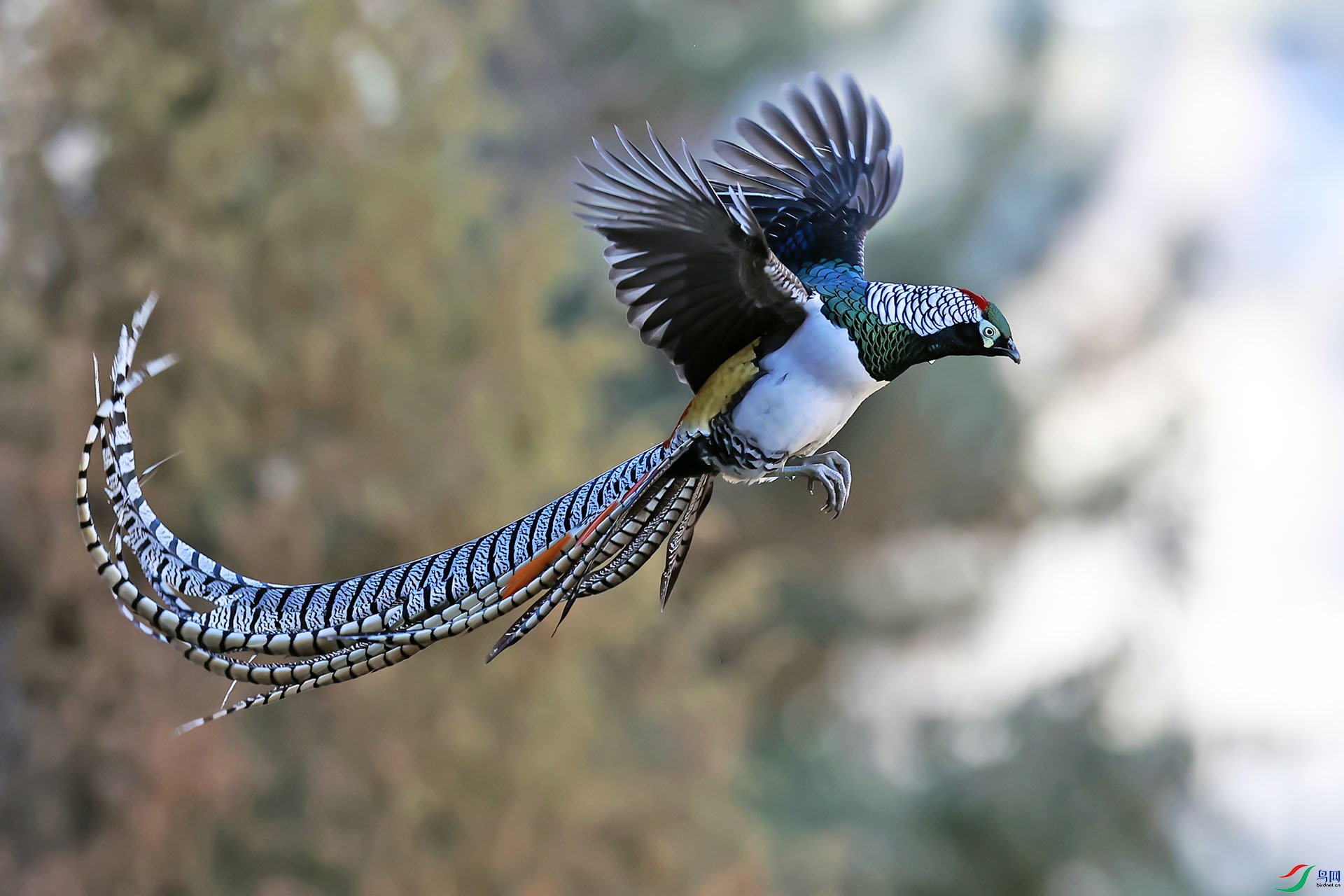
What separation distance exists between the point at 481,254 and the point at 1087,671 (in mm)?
2915

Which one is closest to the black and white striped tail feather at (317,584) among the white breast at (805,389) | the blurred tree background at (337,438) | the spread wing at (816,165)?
the white breast at (805,389)

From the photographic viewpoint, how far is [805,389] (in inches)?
38.8

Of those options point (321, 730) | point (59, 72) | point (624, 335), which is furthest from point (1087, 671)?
point (59, 72)

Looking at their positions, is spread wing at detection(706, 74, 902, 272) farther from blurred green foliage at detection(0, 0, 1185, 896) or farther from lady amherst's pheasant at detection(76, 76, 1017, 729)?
blurred green foliage at detection(0, 0, 1185, 896)

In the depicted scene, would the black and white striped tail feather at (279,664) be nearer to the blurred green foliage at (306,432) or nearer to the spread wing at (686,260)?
the spread wing at (686,260)

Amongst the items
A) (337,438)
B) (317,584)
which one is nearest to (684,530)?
(317,584)

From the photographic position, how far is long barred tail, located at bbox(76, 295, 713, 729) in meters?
0.93

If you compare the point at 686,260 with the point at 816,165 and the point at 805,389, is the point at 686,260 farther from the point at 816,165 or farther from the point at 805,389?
the point at 816,165

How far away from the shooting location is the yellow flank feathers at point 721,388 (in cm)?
103

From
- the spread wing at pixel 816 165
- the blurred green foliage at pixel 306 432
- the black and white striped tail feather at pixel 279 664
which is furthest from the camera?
the blurred green foliage at pixel 306 432

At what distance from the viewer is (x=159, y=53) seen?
3.38m

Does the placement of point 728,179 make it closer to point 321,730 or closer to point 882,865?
point 321,730

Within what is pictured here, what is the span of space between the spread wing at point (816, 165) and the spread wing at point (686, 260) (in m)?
0.18

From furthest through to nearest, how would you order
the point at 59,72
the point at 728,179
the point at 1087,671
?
the point at 1087,671 < the point at 59,72 < the point at 728,179
